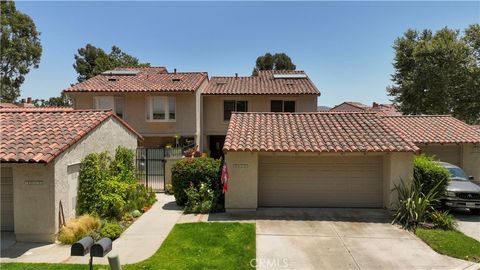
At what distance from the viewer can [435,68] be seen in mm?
27203

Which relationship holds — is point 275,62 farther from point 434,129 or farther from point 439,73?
point 434,129

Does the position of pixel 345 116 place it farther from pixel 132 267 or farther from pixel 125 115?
pixel 125 115

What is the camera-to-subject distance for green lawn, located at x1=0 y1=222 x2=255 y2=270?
789cm

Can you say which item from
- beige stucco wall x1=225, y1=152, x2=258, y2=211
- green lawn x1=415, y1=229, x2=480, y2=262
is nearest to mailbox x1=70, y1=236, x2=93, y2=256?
beige stucco wall x1=225, y1=152, x2=258, y2=211

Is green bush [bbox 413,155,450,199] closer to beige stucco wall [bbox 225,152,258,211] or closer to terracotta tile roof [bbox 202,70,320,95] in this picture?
beige stucco wall [bbox 225,152,258,211]

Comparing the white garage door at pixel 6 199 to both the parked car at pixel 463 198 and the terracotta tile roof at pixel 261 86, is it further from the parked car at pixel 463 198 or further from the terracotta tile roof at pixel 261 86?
the parked car at pixel 463 198

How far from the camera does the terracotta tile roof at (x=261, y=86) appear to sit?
2430cm

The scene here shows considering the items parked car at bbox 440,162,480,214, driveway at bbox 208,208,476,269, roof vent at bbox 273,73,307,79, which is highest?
roof vent at bbox 273,73,307,79

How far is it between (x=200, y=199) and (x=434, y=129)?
14.9 m

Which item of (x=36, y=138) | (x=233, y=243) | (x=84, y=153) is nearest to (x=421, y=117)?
(x=233, y=243)

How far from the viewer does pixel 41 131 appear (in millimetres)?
11086

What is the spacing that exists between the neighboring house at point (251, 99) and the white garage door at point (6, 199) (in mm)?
15594

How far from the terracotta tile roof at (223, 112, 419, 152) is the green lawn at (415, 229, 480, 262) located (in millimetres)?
3173

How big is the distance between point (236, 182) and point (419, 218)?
6788mm
